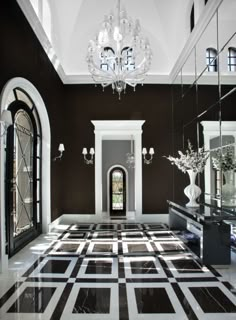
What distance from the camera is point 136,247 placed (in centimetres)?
557

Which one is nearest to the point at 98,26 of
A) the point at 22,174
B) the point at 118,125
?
the point at 118,125

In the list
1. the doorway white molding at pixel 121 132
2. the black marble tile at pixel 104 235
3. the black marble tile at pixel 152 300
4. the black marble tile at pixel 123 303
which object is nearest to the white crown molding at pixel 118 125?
the doorway white molding at pixel 121 132

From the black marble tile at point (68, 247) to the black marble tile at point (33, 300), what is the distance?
1.81m

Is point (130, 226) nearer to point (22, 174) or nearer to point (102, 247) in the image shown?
point (102, 247)

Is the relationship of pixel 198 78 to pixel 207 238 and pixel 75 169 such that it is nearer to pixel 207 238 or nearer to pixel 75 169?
pixel 207 238

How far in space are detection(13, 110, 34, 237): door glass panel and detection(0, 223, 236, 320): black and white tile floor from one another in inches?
23.7

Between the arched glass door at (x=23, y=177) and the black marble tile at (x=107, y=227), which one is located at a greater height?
the arched glass door at (x=23, y=177)

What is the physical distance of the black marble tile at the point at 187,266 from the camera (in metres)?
4.27

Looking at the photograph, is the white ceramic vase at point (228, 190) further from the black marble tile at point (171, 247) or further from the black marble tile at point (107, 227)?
the black marble tile at point (107, 227)

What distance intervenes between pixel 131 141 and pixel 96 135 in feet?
13.0

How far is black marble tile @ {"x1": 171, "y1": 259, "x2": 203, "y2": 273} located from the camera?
427 cm

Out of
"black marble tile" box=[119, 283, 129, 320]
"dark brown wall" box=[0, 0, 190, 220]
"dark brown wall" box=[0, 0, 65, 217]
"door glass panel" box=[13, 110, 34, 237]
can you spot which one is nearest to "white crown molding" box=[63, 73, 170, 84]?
"dark brown wall" box=[0, 0, 190, 220]

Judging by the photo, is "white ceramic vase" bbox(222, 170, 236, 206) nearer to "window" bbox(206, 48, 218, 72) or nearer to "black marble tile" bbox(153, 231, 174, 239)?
"black marble tile" bbox(153, 231, 174, 239)

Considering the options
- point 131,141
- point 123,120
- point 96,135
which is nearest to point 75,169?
point 96,135
